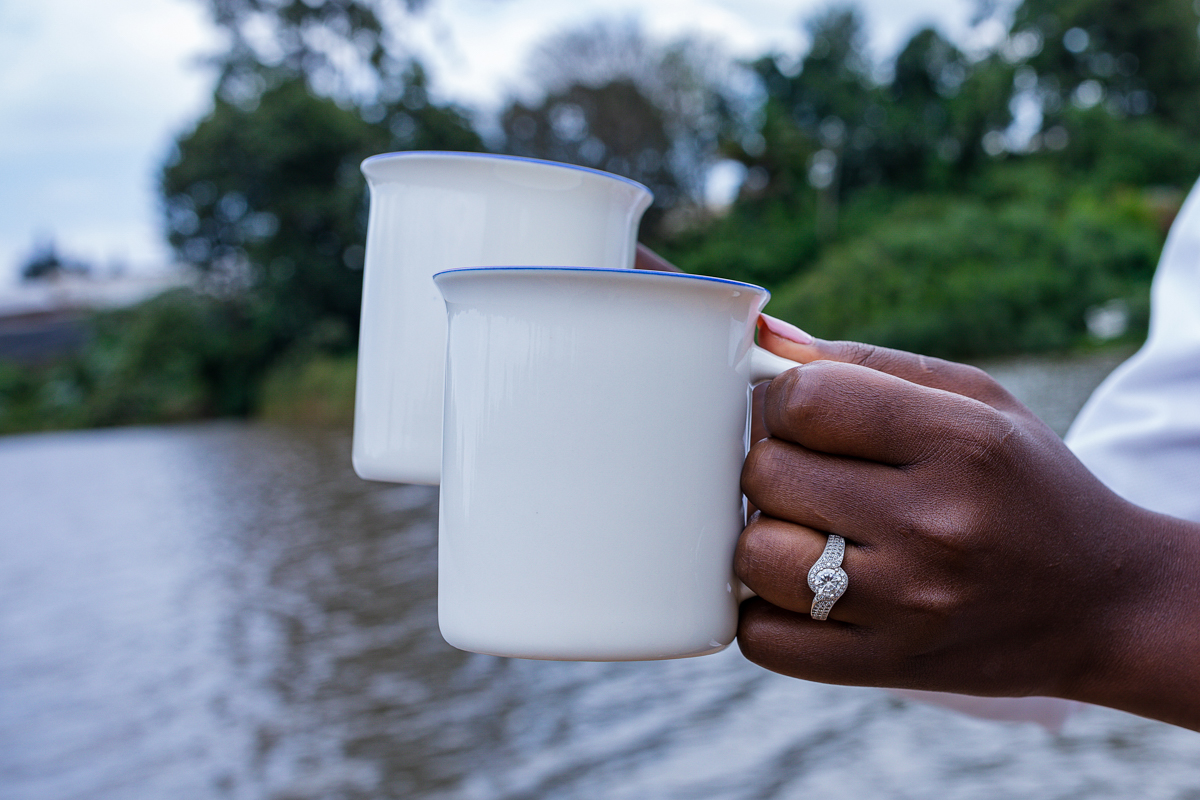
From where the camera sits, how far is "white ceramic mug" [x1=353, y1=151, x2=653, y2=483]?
57cm

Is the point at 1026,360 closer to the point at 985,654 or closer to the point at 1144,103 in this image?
the point at 985,654

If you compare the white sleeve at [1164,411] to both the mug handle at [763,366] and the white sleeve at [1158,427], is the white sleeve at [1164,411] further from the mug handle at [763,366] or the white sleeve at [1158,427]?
the mug handle at [763,366]

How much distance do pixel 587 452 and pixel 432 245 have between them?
0.22m

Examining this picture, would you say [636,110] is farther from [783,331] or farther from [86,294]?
[783,331]

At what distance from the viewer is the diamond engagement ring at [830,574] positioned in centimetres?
46

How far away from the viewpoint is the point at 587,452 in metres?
Result: 0.44

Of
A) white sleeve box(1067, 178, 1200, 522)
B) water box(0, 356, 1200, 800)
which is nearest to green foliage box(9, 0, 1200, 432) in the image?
water box(0, 356, 1200, 800)

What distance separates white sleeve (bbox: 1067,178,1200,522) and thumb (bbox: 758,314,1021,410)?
1.07 ft

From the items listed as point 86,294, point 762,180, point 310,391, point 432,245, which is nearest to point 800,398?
point 432,245

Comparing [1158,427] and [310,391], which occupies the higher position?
[1158,427]

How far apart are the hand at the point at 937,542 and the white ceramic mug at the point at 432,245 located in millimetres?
143

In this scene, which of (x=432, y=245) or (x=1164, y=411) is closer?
(x=432, y=245)

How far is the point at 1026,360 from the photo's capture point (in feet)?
31.6

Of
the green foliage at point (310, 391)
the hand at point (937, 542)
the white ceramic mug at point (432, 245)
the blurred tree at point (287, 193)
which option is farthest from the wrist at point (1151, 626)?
the blurred tree at point (287, 193)
